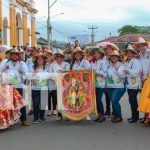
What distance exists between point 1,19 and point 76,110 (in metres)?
23.9

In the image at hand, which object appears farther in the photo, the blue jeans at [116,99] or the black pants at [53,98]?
the black pants at [53,98]

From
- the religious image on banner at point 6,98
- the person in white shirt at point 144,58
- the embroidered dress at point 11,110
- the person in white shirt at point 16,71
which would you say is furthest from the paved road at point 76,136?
the person in white shirt at point 144,58

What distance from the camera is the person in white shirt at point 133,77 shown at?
29.2ft

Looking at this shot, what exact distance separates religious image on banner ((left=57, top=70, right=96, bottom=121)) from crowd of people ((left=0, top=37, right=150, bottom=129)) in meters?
0.24

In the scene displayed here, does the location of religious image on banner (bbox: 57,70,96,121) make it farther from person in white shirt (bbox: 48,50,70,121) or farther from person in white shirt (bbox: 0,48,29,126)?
person in white shirt (bbox: 0,48,29,126)

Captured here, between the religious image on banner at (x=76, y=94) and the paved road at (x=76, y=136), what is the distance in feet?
0.91

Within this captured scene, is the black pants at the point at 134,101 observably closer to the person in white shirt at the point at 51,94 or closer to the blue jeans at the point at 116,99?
the blue jeans at the point at 116,99

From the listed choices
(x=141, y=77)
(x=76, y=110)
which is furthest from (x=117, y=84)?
(x=76, y=110)

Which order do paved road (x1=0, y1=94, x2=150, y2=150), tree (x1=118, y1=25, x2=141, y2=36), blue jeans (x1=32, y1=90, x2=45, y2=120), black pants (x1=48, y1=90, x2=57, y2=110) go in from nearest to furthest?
paved road (x1=0, y1=94, x2=150, y2=150)
blue jeans (x1=32, y1=90, x2=45, y2=120)
black pants (x1=48, y1=90, x2=57, y2=110)
tree (x1=118, y1=25, x2=141, y2=36)

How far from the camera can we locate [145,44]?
29.2 ft

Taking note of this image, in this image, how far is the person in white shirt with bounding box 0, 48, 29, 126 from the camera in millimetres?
8789

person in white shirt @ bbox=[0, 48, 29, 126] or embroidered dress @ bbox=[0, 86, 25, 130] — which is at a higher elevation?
person in white shirt @ bbox=[0, 48, 29, 126]

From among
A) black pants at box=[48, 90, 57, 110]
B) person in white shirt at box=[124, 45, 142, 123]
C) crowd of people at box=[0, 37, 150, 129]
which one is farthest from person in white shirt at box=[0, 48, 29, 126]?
person in white shirt at box=[124, 45, 142, 123]

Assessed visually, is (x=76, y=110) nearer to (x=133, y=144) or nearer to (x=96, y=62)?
(x=96, y=62)
